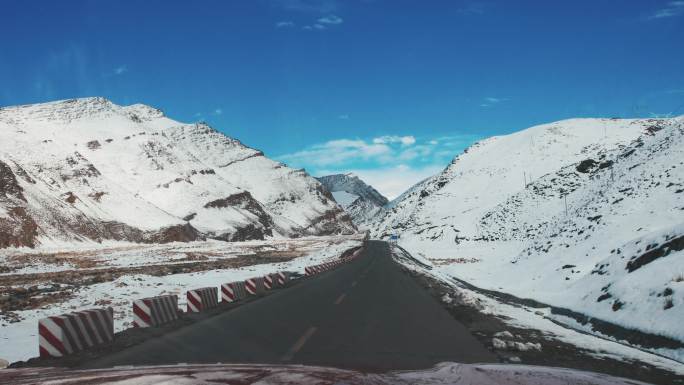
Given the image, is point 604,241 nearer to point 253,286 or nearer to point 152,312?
point 253,286

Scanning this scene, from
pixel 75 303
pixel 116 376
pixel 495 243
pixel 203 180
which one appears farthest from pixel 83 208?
pixel 116 376

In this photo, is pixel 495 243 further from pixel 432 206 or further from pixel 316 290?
pixel 432 206

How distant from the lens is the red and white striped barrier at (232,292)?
17.4m

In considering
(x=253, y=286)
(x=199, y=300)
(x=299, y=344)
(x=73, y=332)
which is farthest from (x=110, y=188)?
(x=299, y=344)

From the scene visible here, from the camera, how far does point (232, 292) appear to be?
A: 57.8 ft

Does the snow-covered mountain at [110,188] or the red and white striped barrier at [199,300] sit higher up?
the snow-covered mountain at [110,188]

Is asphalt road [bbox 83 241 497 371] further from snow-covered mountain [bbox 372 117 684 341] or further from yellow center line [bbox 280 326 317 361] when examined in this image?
snow-covered mountain [bbox 372 117 684 341]

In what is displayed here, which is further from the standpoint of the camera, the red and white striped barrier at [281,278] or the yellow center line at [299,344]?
the red and white striped barrier at [281,278]

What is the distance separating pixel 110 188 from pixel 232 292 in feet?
316

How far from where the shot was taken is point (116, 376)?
6.50 meters

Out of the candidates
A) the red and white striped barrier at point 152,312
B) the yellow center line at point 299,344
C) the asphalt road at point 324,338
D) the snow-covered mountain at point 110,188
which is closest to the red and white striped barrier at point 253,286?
the asphalt road at point 324,338

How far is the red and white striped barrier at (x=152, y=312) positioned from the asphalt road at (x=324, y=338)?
1012 mm

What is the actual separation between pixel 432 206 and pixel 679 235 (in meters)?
106

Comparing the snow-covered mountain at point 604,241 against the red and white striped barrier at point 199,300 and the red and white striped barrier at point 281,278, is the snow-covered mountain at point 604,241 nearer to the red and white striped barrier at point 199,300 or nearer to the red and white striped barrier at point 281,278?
the red and white striped barrier at point 281,278
